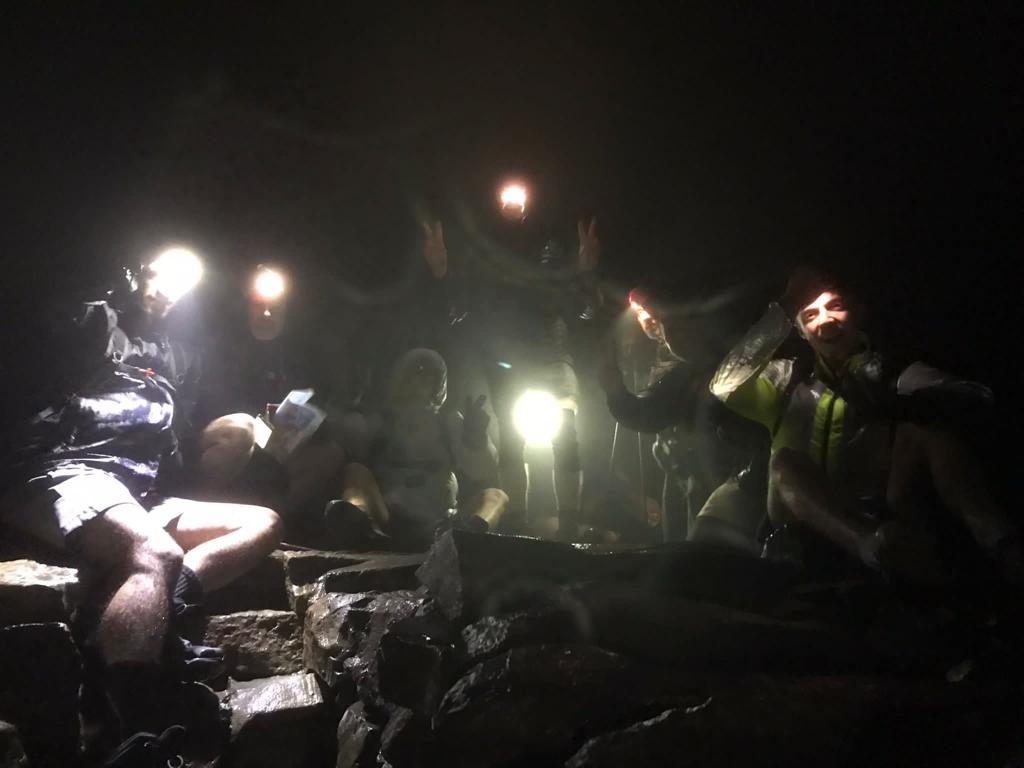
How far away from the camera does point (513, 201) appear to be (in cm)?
796

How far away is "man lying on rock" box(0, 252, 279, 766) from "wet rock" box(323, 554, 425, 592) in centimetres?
56

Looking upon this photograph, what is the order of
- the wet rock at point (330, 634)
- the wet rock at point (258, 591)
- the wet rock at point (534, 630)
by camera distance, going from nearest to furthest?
the wet rock at point (534, 630) → the wet rock at point (330, 634) → the wet rock at point (258, 591)

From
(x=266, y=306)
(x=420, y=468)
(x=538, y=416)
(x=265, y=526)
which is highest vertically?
(x=266, y=306)

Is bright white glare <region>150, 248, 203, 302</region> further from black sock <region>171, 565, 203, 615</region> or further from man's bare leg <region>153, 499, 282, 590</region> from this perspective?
black sock <region>171, 565, 203, 615</region>

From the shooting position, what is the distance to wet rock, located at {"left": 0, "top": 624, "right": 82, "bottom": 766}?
117 inches

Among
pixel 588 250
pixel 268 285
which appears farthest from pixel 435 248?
pixel 268 285

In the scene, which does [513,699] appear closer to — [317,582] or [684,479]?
[317,582]

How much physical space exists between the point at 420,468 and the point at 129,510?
2.40m

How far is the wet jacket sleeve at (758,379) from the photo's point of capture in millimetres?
4477

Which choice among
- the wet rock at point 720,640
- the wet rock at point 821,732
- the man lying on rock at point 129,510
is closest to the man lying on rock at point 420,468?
the man lying on rock at point 129,510

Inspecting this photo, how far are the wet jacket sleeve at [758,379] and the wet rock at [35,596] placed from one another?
14.0 feet

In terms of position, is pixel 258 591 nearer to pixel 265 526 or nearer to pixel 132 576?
pixel 265 526

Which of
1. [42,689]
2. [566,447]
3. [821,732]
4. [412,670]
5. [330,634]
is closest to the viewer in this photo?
[821,732]

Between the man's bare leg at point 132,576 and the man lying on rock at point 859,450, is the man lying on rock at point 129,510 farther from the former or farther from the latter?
the man lying on rock at point 859,450
